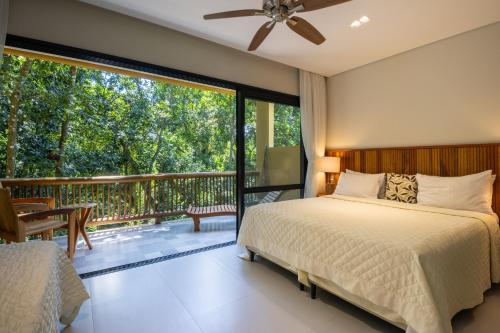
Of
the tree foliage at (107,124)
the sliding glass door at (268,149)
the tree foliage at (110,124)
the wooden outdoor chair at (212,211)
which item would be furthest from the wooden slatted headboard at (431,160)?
the tree foliage at (107,124)

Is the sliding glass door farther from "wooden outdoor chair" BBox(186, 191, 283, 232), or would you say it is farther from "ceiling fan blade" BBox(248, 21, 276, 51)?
"ceiling fan blade" BBox(248, 21, 276, 51)

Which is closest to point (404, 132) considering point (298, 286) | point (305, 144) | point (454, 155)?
point (454, 155)

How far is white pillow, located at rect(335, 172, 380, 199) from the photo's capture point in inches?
121

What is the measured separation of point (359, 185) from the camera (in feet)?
10.5

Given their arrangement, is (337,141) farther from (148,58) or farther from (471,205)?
(148,58)

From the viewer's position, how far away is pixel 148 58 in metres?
2.63

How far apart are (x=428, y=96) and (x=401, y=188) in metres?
1.19

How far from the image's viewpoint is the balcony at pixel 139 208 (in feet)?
10.2

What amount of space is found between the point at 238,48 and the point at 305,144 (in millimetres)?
1799

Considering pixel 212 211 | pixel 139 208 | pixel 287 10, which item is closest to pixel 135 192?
pixel 139 208

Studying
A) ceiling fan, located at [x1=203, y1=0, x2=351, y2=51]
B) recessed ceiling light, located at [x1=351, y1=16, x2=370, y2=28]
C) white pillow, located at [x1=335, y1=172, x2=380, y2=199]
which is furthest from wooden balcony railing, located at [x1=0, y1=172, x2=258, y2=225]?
recessed ceiling light, located at [x1=351, y1=16, x2=370, y2=28]

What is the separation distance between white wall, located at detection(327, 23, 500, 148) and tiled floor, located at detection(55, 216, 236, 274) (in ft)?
8.57

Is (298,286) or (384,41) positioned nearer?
(298,286)

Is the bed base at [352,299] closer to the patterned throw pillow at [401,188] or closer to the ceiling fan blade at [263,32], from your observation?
the patterned throw pillow at [401,188]
